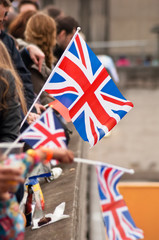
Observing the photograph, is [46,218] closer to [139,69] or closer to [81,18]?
[139,69]

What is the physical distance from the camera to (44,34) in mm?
4531

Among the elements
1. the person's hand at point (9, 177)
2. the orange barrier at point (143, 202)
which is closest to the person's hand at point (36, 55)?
the person's hand at point (9, 177)

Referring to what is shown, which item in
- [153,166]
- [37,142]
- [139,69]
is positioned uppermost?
[37,142]

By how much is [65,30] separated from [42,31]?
0.97 metres

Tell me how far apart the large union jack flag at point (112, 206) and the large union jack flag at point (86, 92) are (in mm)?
415

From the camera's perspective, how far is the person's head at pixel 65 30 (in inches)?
213

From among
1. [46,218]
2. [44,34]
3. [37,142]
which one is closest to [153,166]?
[44,34]

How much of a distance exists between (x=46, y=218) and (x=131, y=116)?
13.5m

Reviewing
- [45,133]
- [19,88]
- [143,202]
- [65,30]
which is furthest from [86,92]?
[143,202]

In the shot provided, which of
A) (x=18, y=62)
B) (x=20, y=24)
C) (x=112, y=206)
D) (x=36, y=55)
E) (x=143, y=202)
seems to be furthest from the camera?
(x=143, y=202)

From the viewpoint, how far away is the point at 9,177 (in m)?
1.71

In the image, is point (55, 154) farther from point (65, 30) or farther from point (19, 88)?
point (65, 30)

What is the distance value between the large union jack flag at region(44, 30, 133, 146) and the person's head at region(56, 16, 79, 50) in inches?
94.8

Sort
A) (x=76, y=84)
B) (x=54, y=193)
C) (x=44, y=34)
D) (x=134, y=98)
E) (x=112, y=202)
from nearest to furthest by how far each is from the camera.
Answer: (x=112, y=202)
(x=76, y=84)
(x=54, y=193)
(x=44, y=34)
(x=134, y=98)
